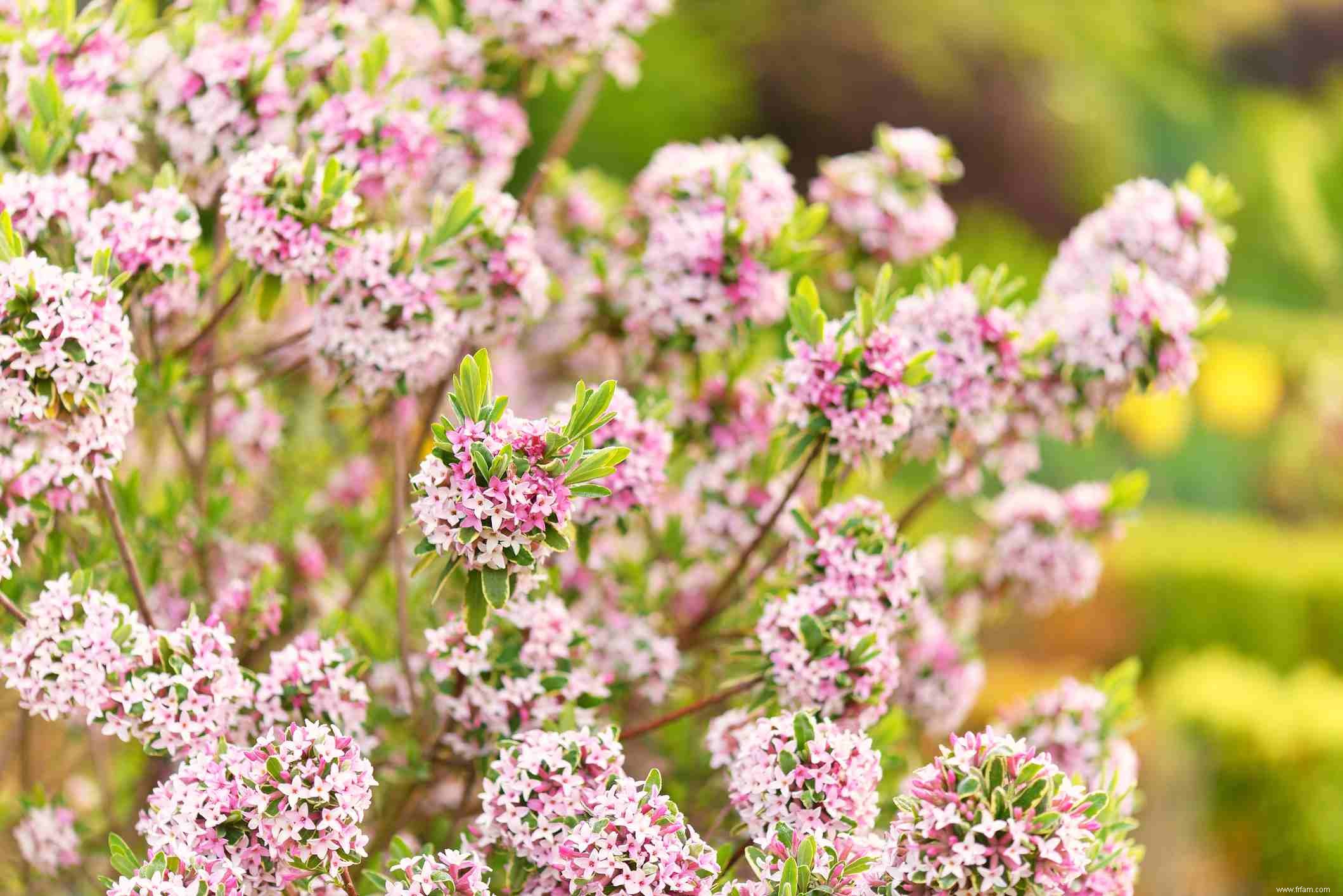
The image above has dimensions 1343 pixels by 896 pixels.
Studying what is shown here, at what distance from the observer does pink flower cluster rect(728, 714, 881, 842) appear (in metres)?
2.15

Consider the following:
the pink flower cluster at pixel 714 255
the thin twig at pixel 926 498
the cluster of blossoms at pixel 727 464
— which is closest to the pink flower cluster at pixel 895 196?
the pink flower cluster at pixel 714 255

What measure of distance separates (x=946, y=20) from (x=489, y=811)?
55.7 feet

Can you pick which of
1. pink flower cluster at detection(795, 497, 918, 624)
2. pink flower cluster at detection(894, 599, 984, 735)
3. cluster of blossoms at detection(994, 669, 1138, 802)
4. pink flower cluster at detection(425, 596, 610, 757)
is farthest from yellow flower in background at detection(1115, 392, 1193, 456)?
pink flower cluster at detection(425, 596, 610, 757)

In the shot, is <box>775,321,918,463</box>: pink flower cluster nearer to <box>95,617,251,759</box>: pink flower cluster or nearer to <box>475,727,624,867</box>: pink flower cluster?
<box>475,727,624,867</box>: pink flower cluster

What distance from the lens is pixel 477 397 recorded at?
77.3 inches

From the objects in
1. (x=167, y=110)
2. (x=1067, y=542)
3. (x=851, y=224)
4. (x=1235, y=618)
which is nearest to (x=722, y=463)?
(x=851, y=224)

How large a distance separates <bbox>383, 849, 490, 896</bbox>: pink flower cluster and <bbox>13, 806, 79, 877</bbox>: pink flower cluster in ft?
3.72

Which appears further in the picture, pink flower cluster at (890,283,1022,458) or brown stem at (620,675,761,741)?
pink flower cluster at (890,283,1022,458)

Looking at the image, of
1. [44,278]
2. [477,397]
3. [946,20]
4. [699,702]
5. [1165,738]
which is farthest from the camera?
[946,20]

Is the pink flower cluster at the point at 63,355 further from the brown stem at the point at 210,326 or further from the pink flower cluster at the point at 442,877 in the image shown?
the pink flower cluster at the point at 442,877

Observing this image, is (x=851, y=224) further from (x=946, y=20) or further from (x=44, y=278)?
(x=946, y=20)

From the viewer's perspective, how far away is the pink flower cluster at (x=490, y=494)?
192 cm

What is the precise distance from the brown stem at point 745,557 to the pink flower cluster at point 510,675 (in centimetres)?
43

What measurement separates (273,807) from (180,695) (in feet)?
1.11
